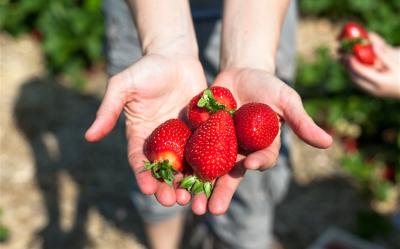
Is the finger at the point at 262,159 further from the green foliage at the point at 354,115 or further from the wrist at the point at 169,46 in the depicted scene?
the green foliage at the point at 354,115

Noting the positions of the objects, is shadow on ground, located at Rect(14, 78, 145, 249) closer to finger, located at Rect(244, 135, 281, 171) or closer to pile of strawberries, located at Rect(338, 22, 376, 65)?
pile of strawberries, located at Rect(338, 22, 376, 65)

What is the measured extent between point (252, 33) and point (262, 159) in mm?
537

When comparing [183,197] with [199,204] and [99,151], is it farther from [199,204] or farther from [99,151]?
[99,151]

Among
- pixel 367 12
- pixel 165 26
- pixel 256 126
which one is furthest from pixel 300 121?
pixel 367 12

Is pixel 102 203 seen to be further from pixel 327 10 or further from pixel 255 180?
pixel 327 10

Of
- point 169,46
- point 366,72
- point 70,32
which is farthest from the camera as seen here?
point 70,32

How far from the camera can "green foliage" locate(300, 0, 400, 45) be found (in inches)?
160

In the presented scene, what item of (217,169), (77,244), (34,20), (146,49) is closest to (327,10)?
(34,20)

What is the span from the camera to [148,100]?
6.28 feet

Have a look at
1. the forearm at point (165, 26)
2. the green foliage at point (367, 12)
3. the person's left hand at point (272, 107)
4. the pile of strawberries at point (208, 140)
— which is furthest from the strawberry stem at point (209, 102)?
the green foliage at point (367, 12)

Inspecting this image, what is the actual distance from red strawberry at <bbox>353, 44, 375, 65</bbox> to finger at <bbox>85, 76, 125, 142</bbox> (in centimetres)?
113

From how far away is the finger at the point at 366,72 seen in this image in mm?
2484

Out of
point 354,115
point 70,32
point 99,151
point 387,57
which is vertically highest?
point 387,57

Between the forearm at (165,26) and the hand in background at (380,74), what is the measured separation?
750 millimetres
